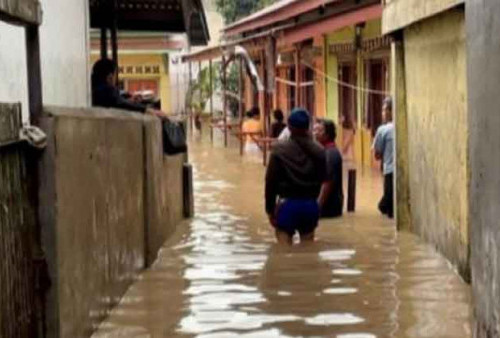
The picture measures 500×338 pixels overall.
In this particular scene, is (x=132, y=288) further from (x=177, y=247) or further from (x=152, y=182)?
(x=177, y=247)

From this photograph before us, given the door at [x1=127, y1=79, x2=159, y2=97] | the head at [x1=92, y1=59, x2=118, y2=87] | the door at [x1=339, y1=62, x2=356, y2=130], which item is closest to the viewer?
the head at [x1=92, y1=59, x2=118, y2=87]

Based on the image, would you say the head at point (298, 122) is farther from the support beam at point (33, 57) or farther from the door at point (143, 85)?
the door at point (143, 85)

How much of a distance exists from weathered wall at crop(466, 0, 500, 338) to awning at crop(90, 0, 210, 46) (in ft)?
27.8

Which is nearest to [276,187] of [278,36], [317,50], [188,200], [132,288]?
[132,288]

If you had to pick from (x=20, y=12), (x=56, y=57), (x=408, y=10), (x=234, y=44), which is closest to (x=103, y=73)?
(x=56, y=57)

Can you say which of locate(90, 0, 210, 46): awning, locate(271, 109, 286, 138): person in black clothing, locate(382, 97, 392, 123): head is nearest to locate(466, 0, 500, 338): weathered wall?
locate(382, 97, 392, 123): head

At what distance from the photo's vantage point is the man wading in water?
1057cm

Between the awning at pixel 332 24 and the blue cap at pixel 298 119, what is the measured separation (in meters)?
4.69

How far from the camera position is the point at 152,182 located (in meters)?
11.0

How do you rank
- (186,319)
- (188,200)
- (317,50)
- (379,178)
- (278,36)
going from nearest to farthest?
(186,319) < (188,200) < (379,178) < (278,36) < (317,50)

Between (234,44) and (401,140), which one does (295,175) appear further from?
(234,44)

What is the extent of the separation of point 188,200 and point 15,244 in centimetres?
1010

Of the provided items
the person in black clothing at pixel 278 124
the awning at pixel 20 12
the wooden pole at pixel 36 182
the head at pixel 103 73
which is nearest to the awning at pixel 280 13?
the person in black clothing at pixel 278 124

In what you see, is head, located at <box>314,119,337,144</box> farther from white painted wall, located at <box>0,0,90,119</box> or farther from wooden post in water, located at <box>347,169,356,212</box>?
white painted wall, located at <box>0,0,90,119</box>
